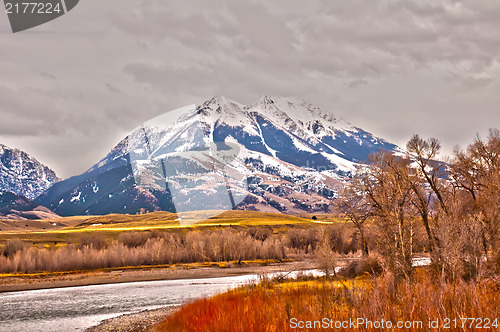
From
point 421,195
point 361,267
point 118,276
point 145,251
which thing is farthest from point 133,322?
point 145,251

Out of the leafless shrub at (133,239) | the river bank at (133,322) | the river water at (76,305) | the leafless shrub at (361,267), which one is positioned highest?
the leafless shrub at (133,239)

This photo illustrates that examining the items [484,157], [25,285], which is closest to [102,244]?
[25,285]

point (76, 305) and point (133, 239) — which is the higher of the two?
point (133, 239)

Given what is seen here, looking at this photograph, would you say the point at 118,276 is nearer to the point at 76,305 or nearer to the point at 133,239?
the point at 76,305

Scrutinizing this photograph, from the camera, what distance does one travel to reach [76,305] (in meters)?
52.4

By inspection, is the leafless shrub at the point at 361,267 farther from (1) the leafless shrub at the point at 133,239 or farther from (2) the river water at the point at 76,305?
(1) the leafless shrub at the point at 133,239

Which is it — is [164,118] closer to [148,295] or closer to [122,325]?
[122,325]

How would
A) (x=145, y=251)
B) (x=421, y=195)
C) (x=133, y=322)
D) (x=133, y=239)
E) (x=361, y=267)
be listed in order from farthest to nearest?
(x=133, y=239) < (x=145, y=251) < (x=361, y=267) < (x=421, y=195) < (x=133, y=322)

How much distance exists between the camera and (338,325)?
1002 centimetres

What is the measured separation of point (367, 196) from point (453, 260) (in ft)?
110

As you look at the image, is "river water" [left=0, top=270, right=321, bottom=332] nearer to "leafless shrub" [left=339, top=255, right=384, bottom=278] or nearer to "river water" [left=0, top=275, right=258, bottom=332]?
"river water" [left=0, top=275, right=258, bottom=332]

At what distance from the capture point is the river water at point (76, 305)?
39.1 meters

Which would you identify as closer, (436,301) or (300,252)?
(436,301)

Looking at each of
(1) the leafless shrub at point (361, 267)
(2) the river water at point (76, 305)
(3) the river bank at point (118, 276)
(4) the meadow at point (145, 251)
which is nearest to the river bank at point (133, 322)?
(2) the river water at point (76, 305)
